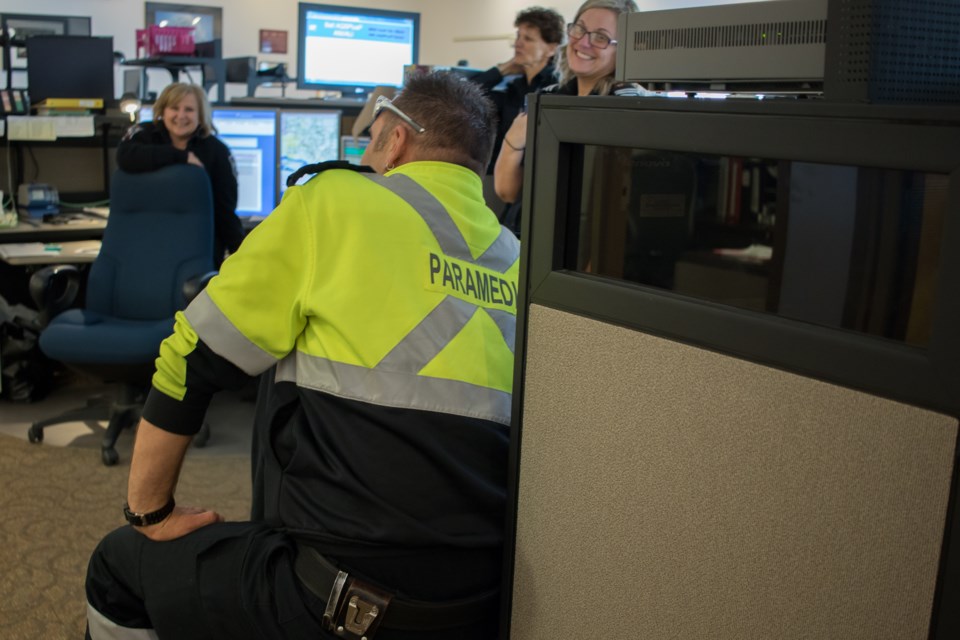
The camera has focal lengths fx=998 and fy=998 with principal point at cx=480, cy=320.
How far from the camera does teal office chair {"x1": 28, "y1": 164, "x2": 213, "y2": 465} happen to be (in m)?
3.48

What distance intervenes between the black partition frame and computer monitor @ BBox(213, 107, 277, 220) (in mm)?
3365

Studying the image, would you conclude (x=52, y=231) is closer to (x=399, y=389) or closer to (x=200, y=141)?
(x=200, y=141)

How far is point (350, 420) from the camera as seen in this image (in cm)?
134

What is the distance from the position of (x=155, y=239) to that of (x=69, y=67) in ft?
5.10

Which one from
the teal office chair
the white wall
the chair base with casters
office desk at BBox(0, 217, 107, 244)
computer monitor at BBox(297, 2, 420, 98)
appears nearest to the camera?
the chair base with casters

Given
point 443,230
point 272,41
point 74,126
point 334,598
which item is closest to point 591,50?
point 443,230

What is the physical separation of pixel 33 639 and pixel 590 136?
185cm

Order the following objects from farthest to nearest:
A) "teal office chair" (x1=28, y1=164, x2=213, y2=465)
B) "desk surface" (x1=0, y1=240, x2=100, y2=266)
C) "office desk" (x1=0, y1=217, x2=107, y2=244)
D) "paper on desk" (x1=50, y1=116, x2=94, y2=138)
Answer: "paper on desk" (x1=50, y1=116, x2=94, y2=138), "office desk" (x1=0, y1=217, x2=107, y2=244), "desk surface" (x1=0, y1=240, x2=100, y2=266), "teal office chair" (x1=28, y1=164, x2=213, y2=465)

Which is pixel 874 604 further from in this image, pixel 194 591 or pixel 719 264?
pixel 194 591

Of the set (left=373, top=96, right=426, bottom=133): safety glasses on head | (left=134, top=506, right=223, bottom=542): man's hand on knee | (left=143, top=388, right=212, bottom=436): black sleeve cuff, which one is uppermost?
(left=373, top=96, right=426, bottom=133): safety glasses on head

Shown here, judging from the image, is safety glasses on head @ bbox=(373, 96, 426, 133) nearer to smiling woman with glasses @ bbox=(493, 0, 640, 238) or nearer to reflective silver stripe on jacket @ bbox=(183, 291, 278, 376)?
reflective silver stripe on jacket @ bbox=(183, 291, 278, 376)

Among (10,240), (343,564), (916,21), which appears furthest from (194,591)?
(10,240)

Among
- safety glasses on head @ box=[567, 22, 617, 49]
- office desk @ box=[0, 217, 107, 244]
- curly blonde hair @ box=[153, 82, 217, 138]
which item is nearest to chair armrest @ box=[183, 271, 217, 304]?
curly blonde hair @ box=[153, 82, 217, 138]

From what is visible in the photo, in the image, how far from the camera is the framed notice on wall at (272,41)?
945cm
